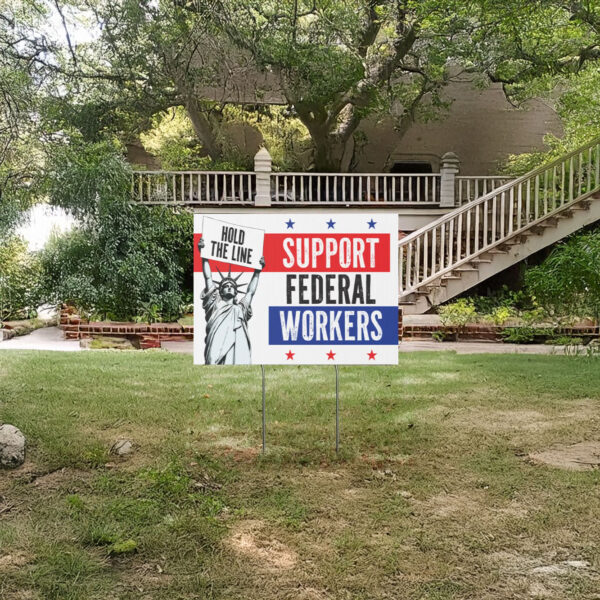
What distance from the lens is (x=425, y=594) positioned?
2.75 meters

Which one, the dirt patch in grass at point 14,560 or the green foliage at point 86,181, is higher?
the green foliage at point 86,181

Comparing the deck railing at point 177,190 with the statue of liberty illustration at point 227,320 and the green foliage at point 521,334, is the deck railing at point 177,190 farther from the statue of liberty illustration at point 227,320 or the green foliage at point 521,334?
the statue of liberty illustration at point 227,320

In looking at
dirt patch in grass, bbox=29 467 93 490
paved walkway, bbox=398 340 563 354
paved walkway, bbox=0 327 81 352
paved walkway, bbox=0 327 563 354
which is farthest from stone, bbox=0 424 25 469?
paved walkway, bbox=398 340 563 354

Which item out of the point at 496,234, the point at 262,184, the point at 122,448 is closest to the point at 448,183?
the point at 496,234

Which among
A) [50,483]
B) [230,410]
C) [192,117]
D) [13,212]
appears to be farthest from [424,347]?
[192,117]

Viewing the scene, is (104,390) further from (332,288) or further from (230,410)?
(332,288)

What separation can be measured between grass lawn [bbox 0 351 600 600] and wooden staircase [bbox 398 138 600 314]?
3.61 m

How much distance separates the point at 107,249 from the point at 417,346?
16.4 feet

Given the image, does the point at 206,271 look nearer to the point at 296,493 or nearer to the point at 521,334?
the point at 296,493

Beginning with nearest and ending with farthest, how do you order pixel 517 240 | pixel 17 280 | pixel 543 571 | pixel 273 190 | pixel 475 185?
pixel 543 571
pixel 517 240
pixel 17 280
pixel 475 185
pixel 273 190

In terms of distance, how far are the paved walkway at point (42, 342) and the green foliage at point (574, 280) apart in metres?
5.89

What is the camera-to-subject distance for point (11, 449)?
4055 mm

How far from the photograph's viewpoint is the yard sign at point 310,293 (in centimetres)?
405

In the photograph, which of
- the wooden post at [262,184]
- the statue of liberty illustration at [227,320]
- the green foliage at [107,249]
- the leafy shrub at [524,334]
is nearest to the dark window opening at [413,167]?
the wooden post at [262,184]
